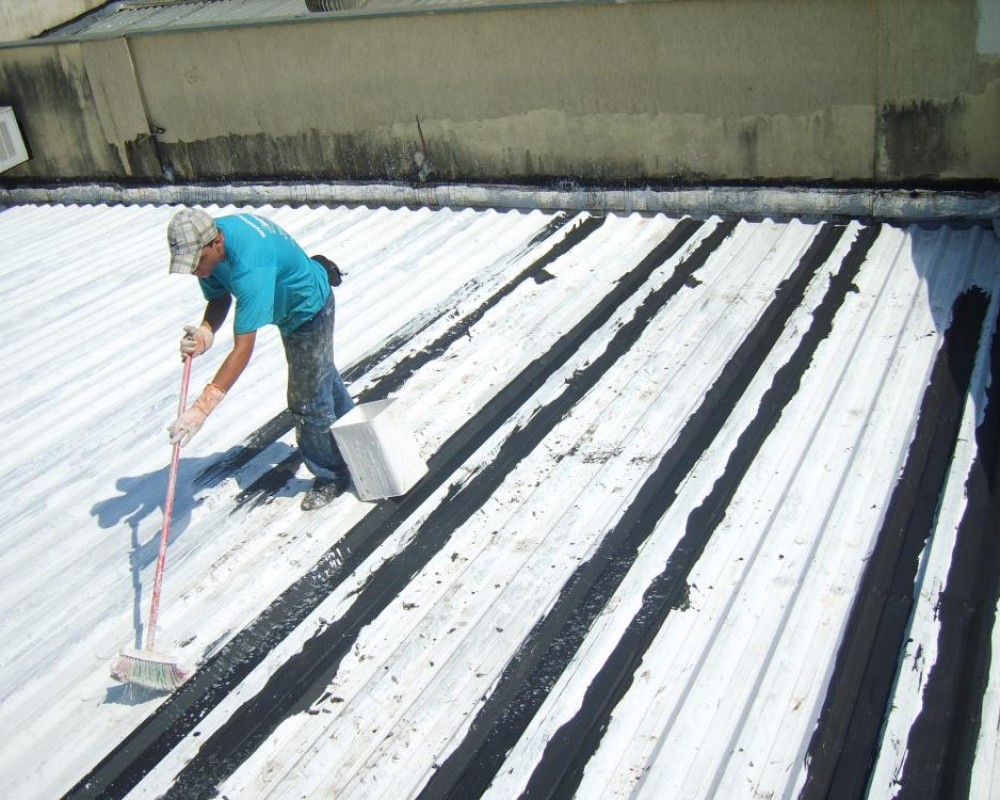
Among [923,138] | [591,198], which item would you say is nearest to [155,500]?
[591,198]

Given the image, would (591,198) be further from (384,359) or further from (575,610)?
(575,610)

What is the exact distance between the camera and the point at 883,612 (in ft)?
11.2

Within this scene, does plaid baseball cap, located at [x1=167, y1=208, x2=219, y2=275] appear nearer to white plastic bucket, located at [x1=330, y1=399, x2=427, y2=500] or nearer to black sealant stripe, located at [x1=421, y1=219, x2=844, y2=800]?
white plastic bucket, located at [x1=330, y1=399, x2=427, y2=500]

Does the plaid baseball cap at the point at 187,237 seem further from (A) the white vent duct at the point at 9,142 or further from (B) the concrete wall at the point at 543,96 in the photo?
(A) the white vent duct at the point at 9,142

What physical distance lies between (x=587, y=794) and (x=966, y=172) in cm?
488

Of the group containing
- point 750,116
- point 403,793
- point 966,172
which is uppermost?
point 750,116

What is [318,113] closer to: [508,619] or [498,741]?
[508,619]

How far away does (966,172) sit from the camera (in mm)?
6027

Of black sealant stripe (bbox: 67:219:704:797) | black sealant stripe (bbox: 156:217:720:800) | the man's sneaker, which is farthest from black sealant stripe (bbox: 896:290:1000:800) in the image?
the man's sneaker

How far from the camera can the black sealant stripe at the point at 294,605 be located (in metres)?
3.40

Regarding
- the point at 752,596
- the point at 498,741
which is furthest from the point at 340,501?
the point at 752,596

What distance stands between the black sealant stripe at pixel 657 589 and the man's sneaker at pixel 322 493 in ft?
4.78

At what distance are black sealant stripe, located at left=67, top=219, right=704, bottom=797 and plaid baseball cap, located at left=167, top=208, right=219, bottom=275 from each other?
4.60 feet

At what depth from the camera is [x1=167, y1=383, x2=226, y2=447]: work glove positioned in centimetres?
374
